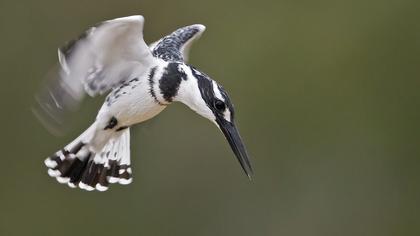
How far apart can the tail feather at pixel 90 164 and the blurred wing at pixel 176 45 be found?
0.87 feet

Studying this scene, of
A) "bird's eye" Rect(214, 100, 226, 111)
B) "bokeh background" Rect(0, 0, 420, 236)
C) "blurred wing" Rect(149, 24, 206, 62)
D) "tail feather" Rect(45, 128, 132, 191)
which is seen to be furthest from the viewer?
"bokeh background" Rect(0, 0, 420, 236)

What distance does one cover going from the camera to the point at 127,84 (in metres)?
3.45

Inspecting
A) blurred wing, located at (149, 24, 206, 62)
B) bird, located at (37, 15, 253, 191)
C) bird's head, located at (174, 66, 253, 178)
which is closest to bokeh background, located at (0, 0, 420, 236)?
blurred wing, located at (149, 24, 206, 62)

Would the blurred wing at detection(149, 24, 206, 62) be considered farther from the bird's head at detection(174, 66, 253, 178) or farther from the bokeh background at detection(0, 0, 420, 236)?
the bokeh background at detection(0, 0, 420, 236)

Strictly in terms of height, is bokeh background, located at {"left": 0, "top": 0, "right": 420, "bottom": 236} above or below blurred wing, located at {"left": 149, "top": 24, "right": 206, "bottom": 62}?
below

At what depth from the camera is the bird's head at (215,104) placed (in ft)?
10.7

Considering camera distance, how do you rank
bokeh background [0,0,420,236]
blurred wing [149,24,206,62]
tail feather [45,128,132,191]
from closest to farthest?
1. blurred wing [149,24,206,62]
2. tail feather [45,128,132,191]
3. bokeh background [0,0,420,236]

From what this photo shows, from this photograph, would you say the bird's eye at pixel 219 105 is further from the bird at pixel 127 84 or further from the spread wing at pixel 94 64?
the spread wing at pixel 94 64

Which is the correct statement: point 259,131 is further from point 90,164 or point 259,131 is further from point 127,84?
point 127,84

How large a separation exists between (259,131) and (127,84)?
7.53ft

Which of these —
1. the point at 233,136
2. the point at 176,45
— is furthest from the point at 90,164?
the point at 233,136

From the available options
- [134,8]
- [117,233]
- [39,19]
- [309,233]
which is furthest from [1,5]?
[309,233]

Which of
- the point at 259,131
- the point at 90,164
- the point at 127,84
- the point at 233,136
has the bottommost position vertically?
the point at 259,131

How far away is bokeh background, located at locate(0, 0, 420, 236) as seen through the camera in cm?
555
